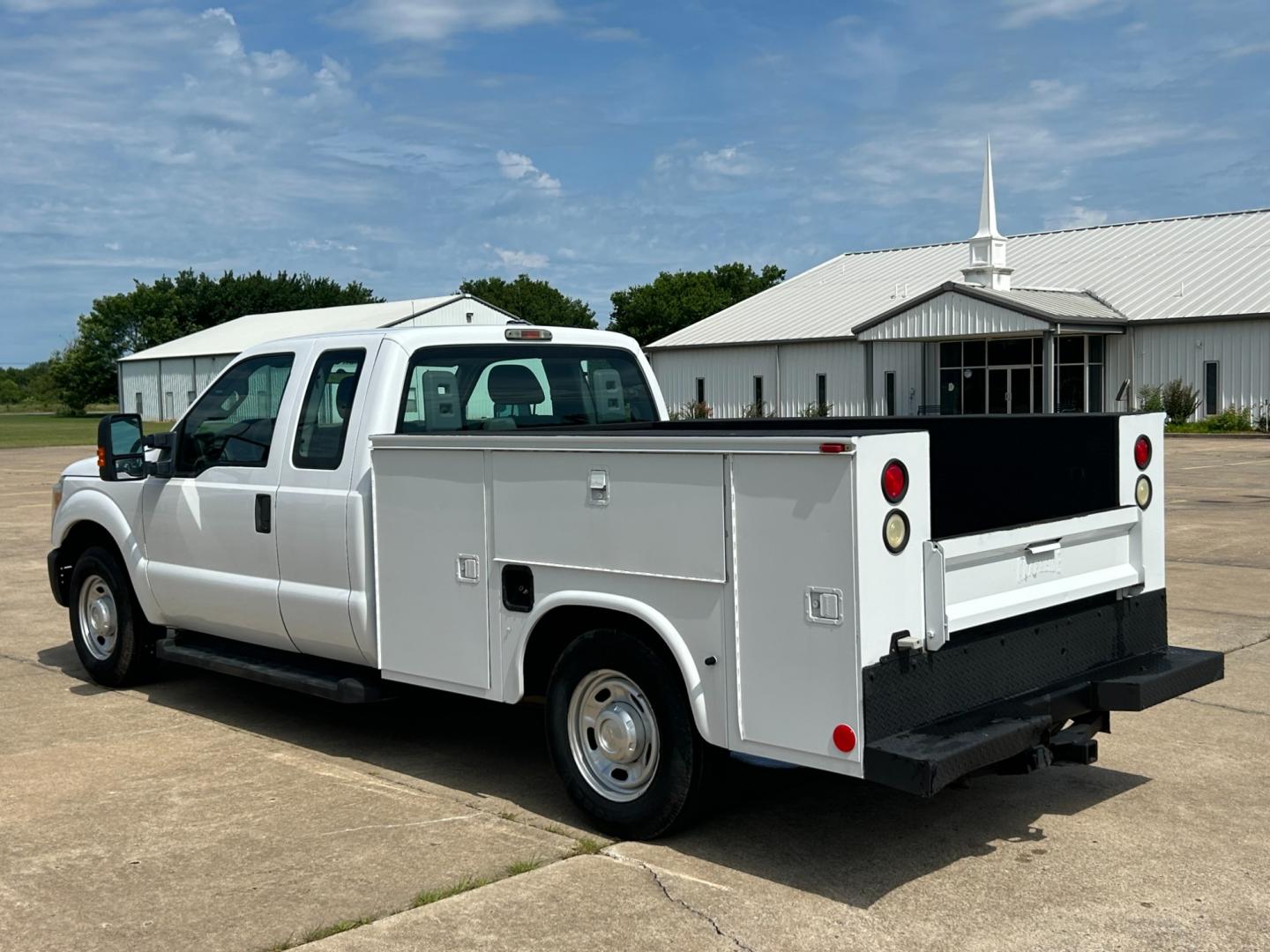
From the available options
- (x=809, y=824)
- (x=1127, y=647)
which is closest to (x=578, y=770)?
(x=809, y=824)

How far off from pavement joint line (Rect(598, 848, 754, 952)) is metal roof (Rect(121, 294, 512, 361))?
6175 centimetres

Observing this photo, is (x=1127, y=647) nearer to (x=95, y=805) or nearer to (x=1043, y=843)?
(x=1043, y=843)

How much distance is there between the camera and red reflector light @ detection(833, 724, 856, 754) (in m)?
4.73

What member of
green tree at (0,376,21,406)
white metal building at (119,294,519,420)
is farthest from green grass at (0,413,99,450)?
green tree at (0,376,21,406)

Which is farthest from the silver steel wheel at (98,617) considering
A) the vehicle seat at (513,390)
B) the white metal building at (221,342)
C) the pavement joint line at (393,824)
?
the white metal building at (221,342)

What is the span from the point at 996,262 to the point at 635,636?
4605 cm

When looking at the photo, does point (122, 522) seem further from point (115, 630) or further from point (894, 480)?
point (894, 480)

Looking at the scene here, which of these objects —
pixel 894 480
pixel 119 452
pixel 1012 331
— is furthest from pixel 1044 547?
pixel 1012 331

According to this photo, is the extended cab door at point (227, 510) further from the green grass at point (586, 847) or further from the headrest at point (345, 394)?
the green grass at point (586, 847)

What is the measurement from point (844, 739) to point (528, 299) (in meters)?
116

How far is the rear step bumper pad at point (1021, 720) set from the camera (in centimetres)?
465

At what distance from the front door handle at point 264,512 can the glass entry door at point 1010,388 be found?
4230cm

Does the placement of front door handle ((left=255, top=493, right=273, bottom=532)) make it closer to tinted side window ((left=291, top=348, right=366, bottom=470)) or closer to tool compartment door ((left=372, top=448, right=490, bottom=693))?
tinted side window ((left=291, top=348, right=366, bottom=470))

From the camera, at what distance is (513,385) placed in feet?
23.7
